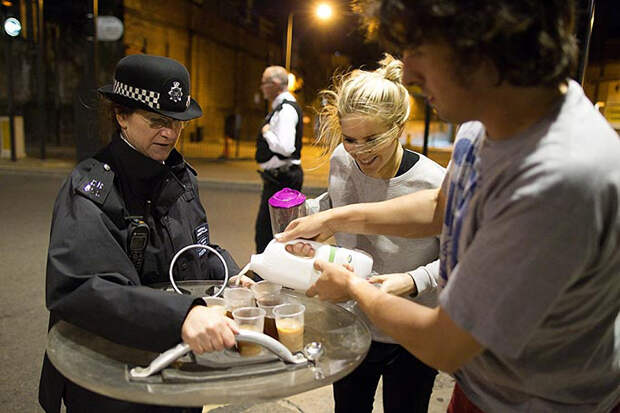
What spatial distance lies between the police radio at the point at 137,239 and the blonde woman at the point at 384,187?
82cm

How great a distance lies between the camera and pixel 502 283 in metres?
0.94

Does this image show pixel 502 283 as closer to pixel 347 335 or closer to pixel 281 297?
pixel 347 335

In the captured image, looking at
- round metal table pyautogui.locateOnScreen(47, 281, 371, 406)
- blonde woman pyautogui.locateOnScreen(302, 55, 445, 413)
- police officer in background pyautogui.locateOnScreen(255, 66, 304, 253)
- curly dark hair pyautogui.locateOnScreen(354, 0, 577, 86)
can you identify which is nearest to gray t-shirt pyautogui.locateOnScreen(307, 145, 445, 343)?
blonde woman pyautogui.locateOnScreen(302, 55, 445, 413)

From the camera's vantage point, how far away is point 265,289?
176 cm

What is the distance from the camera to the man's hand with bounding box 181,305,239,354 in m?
1.32

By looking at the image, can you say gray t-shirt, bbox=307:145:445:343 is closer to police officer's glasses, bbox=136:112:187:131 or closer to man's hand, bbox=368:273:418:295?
man's hand, bbox=368:273:418:295

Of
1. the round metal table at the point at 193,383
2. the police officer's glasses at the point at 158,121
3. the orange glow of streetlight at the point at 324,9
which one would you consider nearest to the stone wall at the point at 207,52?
the orange glow of streetlight at the point at 324,9

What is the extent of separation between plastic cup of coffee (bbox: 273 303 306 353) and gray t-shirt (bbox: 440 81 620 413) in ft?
1.72

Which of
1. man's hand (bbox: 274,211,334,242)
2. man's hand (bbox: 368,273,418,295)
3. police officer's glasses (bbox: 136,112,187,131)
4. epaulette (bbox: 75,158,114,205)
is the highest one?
police officer's glasses (bbox: 136,112,187,131)

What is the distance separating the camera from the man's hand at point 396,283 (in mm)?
1764

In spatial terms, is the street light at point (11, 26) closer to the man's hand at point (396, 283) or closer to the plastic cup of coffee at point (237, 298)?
the plastic cup of coffee at point (237, 298)

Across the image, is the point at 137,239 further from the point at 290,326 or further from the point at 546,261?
the point at 546,261

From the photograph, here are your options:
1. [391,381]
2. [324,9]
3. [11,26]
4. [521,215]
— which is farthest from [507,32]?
[324,9]

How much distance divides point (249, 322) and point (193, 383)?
0.29 meters
